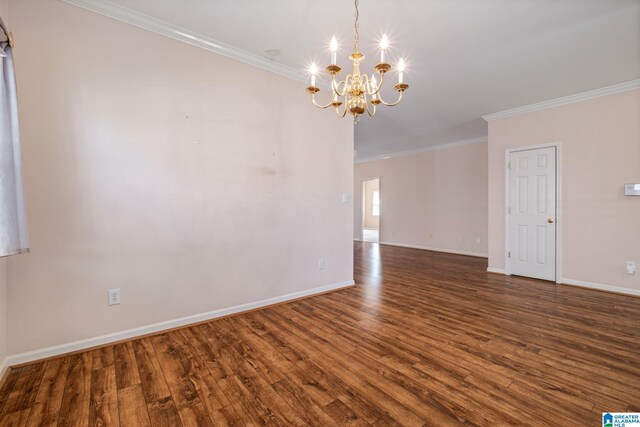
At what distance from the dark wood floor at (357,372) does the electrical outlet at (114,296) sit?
36 centimetres

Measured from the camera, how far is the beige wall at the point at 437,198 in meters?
6.41

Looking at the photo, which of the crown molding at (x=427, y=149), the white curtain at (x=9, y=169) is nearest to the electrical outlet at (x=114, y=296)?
the white curtain at (x=9, y=169)

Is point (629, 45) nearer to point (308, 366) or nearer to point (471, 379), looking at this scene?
point (471, 379)

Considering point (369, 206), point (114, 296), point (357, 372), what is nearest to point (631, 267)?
point (357, 372)

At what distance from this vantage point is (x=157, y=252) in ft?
8.27

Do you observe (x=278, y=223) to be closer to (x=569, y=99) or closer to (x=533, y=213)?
(x=533, y=213)

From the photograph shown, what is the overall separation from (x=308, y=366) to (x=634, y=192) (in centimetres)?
461

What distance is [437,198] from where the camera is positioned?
7.15 metres

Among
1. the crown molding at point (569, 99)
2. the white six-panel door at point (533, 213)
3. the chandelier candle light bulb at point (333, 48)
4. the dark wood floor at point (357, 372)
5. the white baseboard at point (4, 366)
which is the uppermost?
the crown molding at point (569, 99)

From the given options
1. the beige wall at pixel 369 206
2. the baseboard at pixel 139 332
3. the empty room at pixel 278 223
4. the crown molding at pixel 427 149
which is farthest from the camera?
the beige wall at pixel 369 206

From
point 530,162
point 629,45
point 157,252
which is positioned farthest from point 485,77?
point 157,252

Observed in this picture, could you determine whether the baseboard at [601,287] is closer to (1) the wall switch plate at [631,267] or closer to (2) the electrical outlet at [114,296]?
(1) the wall switch plate at [631,267]

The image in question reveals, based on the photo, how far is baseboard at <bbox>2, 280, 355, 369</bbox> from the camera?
203 centimetres

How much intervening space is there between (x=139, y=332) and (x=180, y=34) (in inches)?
108
